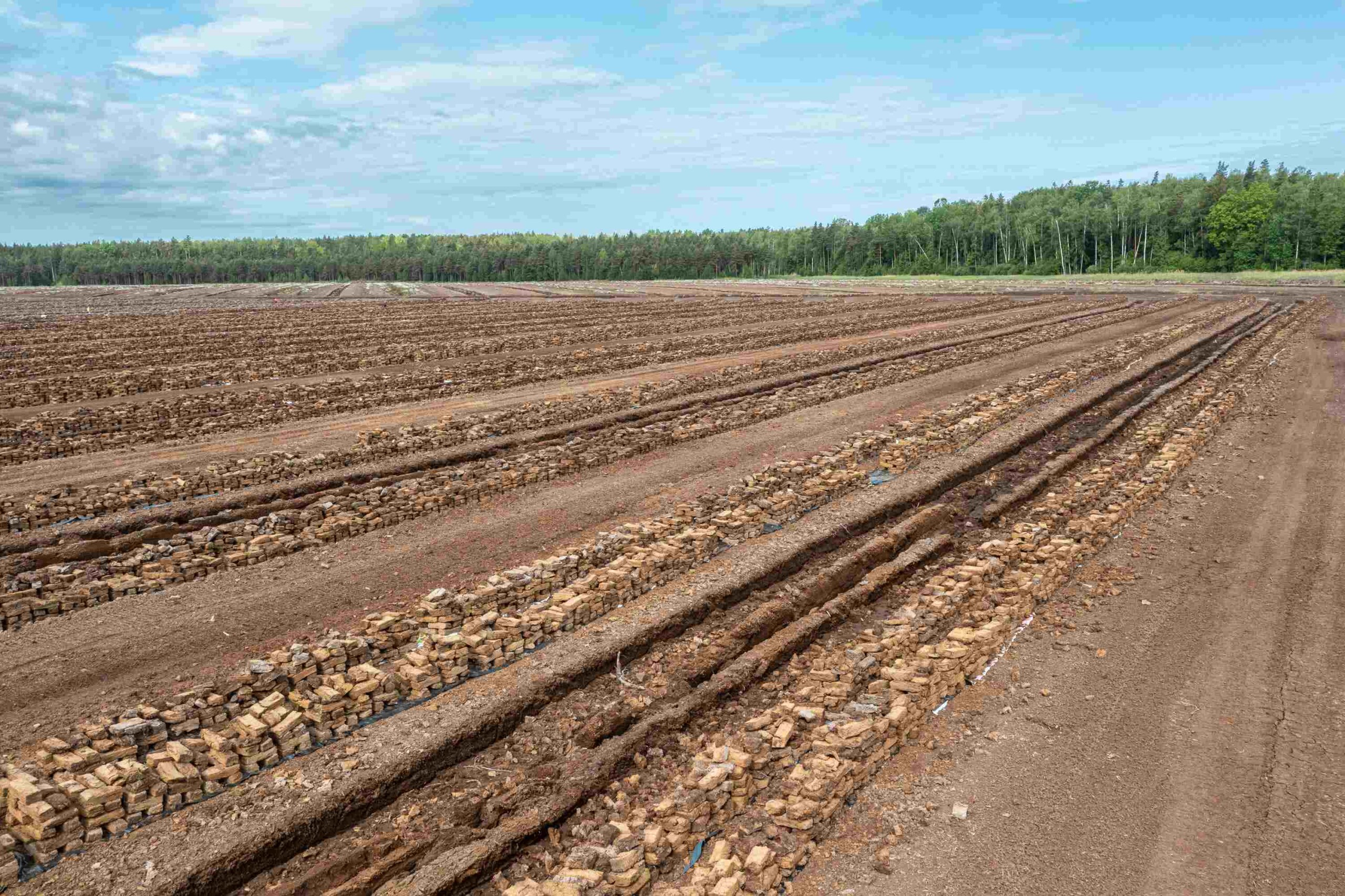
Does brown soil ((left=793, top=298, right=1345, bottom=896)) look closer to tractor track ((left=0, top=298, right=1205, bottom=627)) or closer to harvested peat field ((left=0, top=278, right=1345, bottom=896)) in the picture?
harvested peat field ((left=0, top=278, right=1345, bottom=896))

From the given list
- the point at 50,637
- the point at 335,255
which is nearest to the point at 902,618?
the point at 50,637

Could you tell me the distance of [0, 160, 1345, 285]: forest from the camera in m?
106

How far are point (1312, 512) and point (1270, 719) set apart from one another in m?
6.78

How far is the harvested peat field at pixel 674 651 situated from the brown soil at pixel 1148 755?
0.03 m

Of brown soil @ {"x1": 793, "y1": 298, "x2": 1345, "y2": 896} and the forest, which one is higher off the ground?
the forest

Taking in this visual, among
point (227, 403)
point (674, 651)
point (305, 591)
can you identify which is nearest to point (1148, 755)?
point (674, 651)

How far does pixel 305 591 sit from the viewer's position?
30.1 feet

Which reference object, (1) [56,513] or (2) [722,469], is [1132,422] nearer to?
(2) [722,469]

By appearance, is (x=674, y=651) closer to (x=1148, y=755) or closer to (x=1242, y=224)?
(x=1148, y=755)

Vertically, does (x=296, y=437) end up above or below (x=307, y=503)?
above

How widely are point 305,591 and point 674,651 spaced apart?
4300 millimetres

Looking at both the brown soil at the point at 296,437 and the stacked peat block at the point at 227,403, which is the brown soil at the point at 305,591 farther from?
the stacked peat block at the point at 227,403

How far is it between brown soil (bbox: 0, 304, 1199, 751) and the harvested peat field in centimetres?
6

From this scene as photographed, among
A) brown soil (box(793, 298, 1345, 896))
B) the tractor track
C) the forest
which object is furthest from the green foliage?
brown soil (box(793, 298, 1345, 896))
